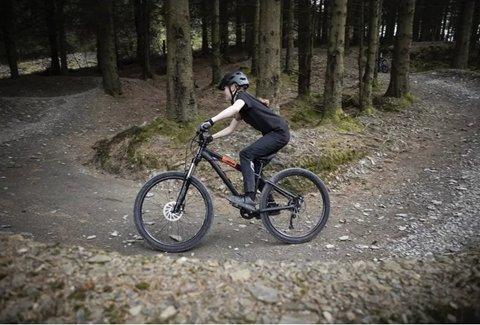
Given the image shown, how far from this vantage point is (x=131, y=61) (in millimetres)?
33344

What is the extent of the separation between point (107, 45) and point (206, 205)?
14.8 meters

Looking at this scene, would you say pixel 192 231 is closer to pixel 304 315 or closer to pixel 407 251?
pixel 304 315

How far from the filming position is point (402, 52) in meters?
15.1

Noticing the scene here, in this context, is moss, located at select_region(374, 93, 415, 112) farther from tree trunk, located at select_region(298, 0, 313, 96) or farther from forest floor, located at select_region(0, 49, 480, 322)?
tree trunk, located at select_region(298, 0, 313, 96)

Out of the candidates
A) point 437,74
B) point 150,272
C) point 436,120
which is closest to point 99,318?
point 150,272

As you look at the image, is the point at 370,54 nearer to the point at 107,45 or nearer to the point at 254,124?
the point at 254,124

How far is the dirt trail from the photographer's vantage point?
606cm

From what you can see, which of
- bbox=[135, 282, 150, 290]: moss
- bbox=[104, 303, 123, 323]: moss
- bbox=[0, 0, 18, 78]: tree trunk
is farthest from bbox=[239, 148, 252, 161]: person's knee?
bbox=[0, 0, 18, 78]: tree trunk

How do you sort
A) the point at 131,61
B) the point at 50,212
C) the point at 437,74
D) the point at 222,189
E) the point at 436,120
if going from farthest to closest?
the point at 131,61 → the point at 437,74 → the point at 436,120 → the point at 222,189 → the point at 50,212

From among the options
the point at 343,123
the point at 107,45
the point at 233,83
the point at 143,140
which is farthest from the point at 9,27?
the point at 233,83

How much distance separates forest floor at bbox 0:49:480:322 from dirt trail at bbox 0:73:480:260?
1.4 inches

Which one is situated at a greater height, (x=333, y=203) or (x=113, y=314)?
(x=113, y=314)

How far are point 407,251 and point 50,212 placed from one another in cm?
626

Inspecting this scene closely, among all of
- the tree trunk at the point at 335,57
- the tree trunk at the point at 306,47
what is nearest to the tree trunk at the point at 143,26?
the tree trunk at the point at 306,47
